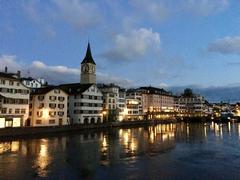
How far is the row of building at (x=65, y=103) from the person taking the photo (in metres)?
70.2

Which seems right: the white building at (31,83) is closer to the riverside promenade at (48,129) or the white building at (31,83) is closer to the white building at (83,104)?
the white building at (83,104)

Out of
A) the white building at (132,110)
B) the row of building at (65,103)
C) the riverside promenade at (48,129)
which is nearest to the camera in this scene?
the riverside promenade at (48,129)

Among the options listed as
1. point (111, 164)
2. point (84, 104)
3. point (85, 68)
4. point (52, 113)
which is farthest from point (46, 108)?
point (111, 164)

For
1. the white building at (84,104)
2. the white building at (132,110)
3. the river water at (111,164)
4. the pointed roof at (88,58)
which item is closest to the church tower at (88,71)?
the pointed roof at (88,58)

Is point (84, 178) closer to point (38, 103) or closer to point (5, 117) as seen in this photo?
point (5, 117)

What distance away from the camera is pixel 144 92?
165m

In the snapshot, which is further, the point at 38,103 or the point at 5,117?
the point at 38,103

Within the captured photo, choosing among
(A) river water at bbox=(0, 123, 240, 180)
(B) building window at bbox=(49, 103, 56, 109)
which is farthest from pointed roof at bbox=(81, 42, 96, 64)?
(A) river water at bbox=(0, 123, 240, 180)

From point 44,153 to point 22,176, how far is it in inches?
541

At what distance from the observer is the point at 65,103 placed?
285ft

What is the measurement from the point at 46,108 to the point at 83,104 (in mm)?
16278

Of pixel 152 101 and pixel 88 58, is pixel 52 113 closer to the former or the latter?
pixel 88 58

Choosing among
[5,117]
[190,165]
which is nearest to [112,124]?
[5,117]

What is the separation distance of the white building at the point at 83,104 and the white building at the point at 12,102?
21177mm
